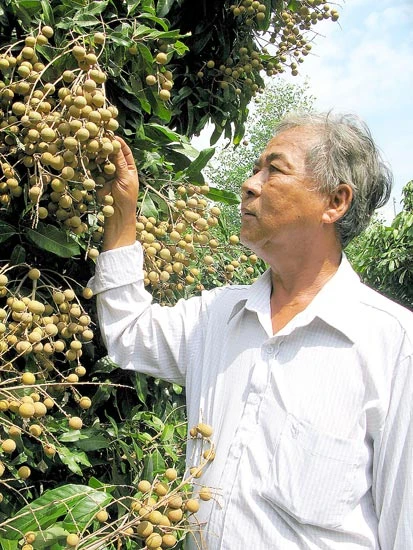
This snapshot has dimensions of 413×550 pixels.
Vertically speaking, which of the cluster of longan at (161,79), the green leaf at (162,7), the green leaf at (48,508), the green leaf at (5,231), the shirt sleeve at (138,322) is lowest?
the green leaf at (48,508)

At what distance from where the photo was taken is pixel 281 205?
3.97 ft

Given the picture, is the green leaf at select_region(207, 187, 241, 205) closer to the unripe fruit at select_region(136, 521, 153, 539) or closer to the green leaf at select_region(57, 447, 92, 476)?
the green leaf at select_region(57, 447, 92, 476)

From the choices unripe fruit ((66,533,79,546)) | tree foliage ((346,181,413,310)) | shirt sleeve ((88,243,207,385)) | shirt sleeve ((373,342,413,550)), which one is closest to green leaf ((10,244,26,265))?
shirt sleeve ((88,243,207,385))

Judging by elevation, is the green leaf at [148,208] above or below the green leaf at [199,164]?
below

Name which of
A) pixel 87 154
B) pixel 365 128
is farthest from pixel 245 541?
pixel 365 128

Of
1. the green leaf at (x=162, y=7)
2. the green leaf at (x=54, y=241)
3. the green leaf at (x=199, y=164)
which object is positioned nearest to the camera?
the green leaf at (x=54, y=241)

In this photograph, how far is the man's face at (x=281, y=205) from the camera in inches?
47.6

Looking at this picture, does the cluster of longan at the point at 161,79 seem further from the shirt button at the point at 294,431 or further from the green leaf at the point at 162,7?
the shirt button at the point at 294,431

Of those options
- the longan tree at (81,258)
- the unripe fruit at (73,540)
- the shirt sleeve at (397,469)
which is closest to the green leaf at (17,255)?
the longan tree at (81,258)

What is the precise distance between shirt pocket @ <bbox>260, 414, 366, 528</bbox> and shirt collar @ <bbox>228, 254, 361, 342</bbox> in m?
0.17

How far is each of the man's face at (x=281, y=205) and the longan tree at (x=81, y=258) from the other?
0.15 meters

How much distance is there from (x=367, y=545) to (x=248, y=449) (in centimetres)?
23

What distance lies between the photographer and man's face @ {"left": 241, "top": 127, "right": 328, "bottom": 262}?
1209 mm

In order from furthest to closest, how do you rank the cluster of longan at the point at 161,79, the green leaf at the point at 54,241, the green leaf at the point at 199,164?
1. the green leaf at the point at 199,164
2. the cluster of longan at the point at 161,79
3. the green leaf at the point at 54,241
